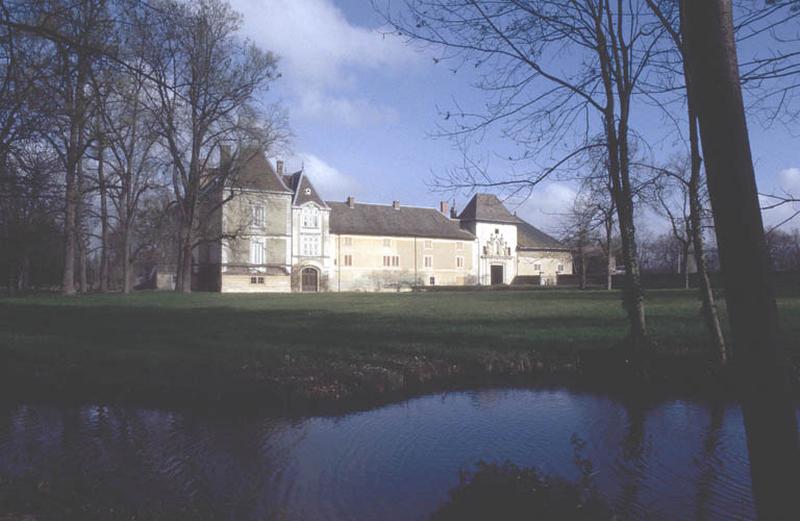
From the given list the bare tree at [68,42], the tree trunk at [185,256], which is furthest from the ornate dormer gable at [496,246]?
the bare tree at [68,42]

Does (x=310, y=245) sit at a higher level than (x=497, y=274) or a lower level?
higher

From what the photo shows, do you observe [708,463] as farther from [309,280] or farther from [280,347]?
[309,280]

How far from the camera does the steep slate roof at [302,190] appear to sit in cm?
5967

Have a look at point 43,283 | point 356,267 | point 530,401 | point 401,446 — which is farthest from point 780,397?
point 43,283

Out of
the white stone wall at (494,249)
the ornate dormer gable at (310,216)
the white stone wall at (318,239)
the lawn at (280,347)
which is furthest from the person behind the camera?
the white stone wall at (494,249)

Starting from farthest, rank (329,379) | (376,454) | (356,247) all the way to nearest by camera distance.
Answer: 1. (356,247)
2. (329,379)
3. (376,454)

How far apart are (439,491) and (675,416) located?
4.10 m

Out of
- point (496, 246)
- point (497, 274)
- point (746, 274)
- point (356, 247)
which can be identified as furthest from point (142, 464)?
point (497, 274)

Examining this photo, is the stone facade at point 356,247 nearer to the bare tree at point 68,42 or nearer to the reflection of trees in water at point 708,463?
the bare tree at point 68,42

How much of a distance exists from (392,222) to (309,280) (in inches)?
529

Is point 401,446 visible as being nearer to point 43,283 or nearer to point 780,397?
point 780,397

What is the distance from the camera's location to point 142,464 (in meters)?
6.05

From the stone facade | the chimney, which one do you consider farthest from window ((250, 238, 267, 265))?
the chimney

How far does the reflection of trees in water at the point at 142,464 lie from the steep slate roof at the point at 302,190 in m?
52.4
